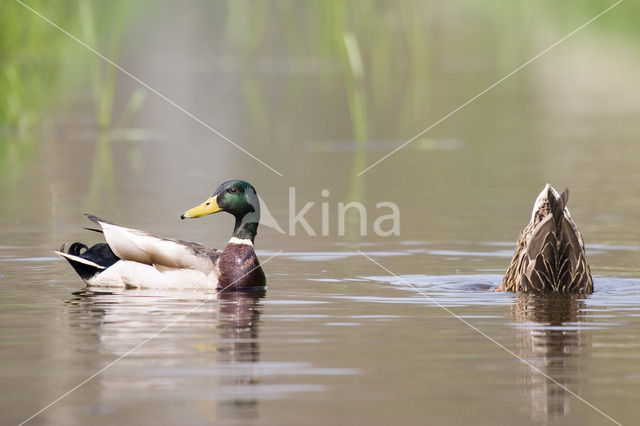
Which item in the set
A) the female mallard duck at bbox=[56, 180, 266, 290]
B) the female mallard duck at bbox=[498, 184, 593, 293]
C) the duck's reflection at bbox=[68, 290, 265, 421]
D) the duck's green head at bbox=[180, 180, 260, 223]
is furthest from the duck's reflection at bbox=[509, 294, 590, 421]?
the duck's green head at bbox=[180, 180, 260, 223]

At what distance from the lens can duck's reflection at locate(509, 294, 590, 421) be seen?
23.4 ft

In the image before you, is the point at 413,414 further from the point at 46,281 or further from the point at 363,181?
the point at 363,181

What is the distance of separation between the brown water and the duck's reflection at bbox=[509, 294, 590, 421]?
0.08 feet

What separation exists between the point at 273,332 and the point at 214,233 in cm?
593

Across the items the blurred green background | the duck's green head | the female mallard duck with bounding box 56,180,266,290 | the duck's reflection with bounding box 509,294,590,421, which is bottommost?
the duck's reflection with bounding box 509,294,590,421

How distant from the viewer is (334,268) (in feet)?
40.6

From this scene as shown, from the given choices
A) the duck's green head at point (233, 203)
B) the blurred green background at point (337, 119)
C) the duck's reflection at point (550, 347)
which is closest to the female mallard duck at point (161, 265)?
the duck's green head at point (233, 203)

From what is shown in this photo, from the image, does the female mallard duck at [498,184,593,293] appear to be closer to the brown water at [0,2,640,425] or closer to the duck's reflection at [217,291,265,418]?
the brown water at [0,2,640,425]

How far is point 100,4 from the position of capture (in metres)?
42.4

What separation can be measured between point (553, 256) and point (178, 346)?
370 centimetres

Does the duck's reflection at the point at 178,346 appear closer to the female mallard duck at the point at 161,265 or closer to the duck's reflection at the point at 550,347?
the female mallard duck at the point at 161,265

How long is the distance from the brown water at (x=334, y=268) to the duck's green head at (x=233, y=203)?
62cm

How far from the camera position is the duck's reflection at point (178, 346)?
7.21 m

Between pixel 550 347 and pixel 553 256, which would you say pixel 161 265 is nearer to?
pixel 553 256
